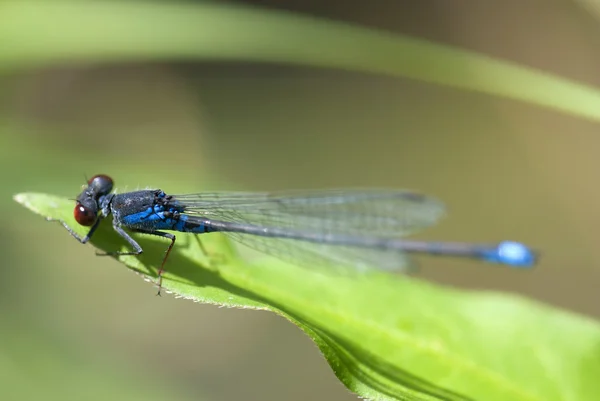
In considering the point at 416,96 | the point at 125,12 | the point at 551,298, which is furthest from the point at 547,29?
the point at 125,12

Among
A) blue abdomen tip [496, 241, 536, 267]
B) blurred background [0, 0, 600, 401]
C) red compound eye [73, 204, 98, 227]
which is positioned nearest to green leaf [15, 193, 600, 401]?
red compound eye [73, 204, 98, 227]

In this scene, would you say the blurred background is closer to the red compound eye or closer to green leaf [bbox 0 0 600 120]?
green leaf [bbox 0 0 600 120]

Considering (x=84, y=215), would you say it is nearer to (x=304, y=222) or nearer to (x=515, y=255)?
(x=304, y=222)

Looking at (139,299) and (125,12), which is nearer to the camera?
(125,12)

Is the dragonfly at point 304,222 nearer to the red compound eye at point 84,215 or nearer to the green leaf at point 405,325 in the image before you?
the red compound eye at point 84,215

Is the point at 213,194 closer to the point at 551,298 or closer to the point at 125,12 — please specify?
the point at 125,12

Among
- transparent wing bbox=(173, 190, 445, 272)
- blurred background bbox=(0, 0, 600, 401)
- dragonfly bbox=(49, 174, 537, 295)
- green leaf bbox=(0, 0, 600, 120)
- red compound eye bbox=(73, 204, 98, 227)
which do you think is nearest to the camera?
red compound eye bbox=(73, 204, 98, 227)
